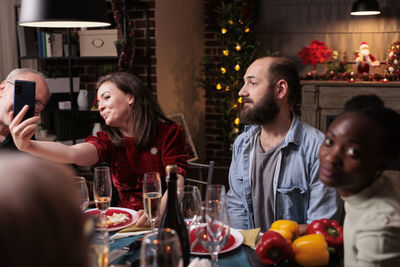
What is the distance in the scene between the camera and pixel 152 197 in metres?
1.34

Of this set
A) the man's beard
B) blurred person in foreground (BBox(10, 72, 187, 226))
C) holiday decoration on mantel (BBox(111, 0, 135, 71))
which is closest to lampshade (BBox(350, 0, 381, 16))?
holiday decoration on mantel (BBox(111, 0, 135, 71))

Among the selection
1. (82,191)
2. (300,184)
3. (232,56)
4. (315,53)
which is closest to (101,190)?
(82,191)

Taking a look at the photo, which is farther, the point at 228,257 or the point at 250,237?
the point at 250,237

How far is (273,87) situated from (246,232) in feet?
2.85

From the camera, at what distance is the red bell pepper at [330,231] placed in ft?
3.84

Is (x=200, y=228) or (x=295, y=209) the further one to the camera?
(x=295, y=209)

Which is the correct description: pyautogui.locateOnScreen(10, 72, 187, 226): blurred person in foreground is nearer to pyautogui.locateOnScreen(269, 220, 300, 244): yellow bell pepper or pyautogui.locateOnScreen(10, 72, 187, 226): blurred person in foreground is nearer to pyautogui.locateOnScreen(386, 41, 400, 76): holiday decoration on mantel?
pyautogui.locateOnScreen(269, 220, 300, 244): yellow bell pepper

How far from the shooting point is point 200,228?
1.10 meters

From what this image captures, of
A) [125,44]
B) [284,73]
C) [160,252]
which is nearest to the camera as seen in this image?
[160,252]

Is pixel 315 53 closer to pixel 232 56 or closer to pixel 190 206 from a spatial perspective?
pixel 232 56

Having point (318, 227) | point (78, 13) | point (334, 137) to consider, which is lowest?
point (318, 227)

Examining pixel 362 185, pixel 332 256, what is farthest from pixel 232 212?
pixel 362 185

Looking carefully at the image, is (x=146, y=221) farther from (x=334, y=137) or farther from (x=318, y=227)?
(x=334, y=137)

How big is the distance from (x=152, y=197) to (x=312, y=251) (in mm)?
535
